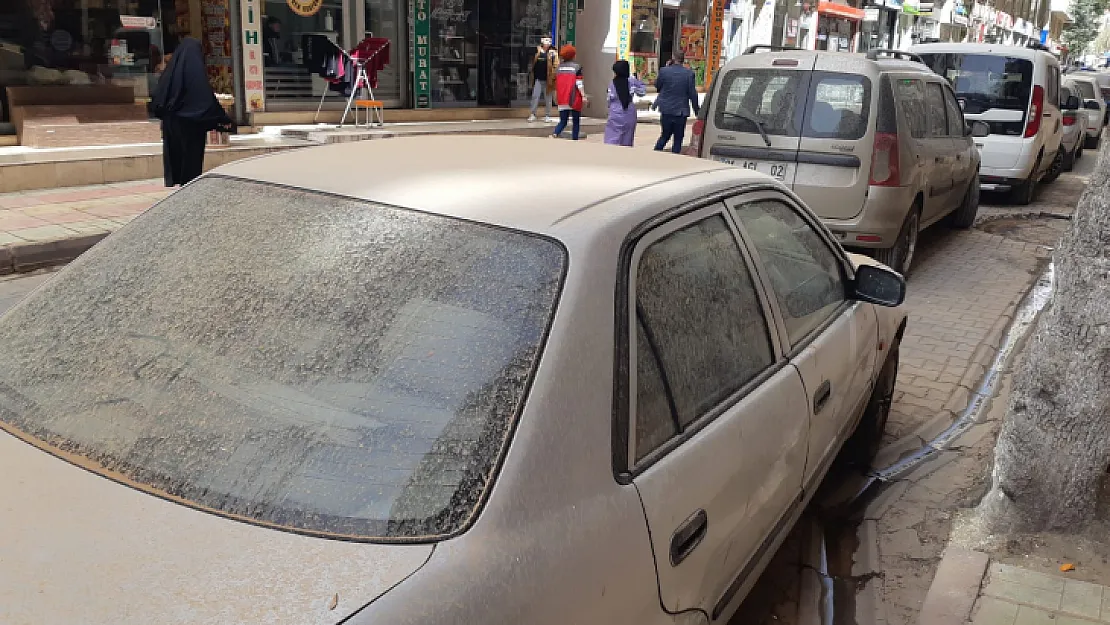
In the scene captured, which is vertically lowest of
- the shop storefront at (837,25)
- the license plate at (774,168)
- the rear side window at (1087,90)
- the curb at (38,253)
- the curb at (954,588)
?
the curb at (954,588)

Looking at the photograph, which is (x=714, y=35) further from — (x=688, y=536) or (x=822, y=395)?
(x=688, y=536)

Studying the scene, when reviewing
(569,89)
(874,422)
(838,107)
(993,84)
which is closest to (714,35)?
(569,89)

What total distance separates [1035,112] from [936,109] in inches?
154

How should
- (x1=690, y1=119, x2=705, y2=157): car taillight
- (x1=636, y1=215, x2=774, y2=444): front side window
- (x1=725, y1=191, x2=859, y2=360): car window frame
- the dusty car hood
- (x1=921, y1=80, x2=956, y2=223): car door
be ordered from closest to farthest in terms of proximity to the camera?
the dusty car hood < (x1=636, y1=215, x2=774, y2=444): front side window < (x1=725, y1=191, x2=859, y2=360): car window frame < (x1=690, y1=119, x2=705, y2=157): car taillight < (x1=921, y1=80, x2=956, y2=223): car door

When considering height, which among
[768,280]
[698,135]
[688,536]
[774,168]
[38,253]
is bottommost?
[38,253]

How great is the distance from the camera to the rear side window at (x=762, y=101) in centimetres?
759

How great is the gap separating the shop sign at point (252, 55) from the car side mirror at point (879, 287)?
12787 millimetres

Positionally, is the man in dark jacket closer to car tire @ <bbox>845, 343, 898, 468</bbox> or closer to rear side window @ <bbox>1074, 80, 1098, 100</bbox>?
car tire @ <bbox>845, 343, 898, 468</bbox>

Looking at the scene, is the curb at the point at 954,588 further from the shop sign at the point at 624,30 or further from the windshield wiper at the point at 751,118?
the shop sign at the point at 624,30

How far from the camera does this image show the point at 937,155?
8.40 metres

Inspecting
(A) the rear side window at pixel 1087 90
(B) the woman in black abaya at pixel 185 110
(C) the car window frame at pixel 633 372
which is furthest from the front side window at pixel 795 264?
(A) the rear side window at pixel 1087 90

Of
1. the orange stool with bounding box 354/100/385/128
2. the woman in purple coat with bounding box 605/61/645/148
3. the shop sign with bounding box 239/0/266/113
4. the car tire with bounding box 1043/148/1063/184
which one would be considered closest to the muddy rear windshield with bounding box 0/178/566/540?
the woman in purple coat with bounding box 605/61/645/148

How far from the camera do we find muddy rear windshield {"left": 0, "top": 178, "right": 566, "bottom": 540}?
1.68 meters

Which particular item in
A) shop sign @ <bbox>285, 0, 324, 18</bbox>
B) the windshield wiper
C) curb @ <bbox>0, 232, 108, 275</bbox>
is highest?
shop sign @ <bbox>285, 0, 324, 18</bbox>
